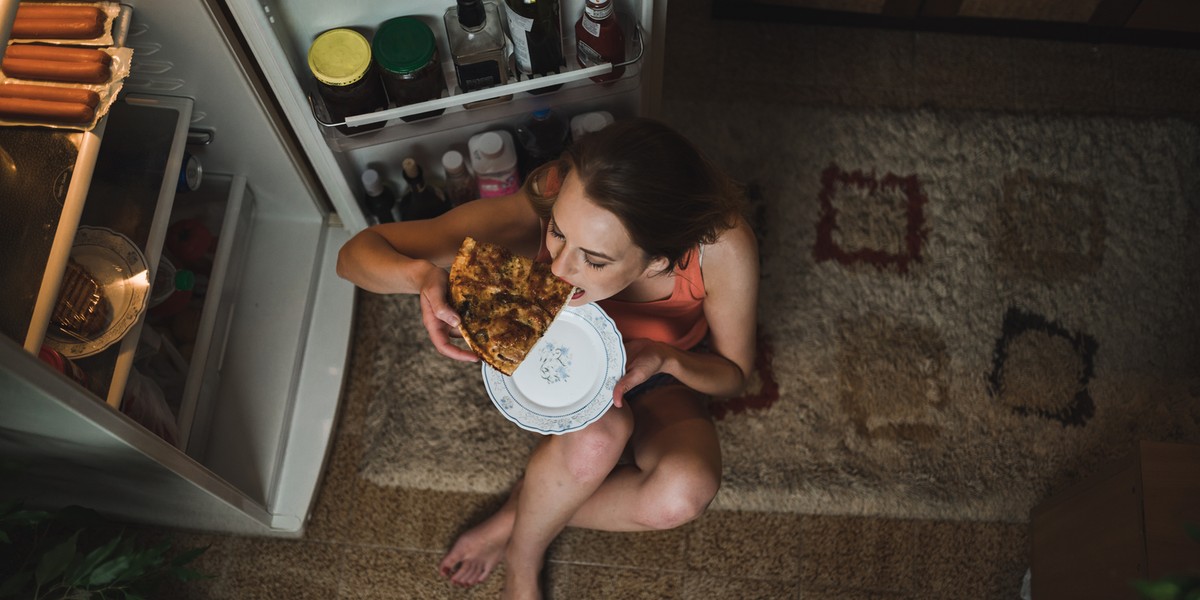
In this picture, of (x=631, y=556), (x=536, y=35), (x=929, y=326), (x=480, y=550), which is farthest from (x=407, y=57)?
(x=929, y=326)

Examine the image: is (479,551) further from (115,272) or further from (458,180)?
(115,272)

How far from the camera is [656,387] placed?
162 cm

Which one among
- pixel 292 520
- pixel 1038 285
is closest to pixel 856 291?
pixel 1038 285

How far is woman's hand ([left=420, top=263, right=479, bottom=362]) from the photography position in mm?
1255

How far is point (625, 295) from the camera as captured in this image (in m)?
1.52

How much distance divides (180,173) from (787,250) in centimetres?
127

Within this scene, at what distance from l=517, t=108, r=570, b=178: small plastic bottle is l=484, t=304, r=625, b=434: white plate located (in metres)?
0.40

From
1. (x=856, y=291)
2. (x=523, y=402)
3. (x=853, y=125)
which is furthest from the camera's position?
(x=853, y=125)

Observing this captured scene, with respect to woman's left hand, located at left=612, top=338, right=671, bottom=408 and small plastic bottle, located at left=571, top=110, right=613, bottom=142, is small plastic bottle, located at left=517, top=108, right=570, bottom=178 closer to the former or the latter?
small plastic bottle, located at left=571, top=110, right=613, bottom=142

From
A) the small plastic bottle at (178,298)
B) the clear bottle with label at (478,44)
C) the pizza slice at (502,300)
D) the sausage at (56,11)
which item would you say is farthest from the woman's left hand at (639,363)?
the sausage at (56,11)

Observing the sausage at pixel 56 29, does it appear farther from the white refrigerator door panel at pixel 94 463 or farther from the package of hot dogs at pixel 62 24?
the white refrigerator door panel at pixel 94 463

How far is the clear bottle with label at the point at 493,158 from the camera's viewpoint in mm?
1610

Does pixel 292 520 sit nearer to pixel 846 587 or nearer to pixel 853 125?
pixel 846 587

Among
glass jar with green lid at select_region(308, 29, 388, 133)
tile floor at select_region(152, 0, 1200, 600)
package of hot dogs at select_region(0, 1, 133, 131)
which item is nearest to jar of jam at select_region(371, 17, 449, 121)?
glass jar with green lid at select_region(308, 29, 388, 133)
